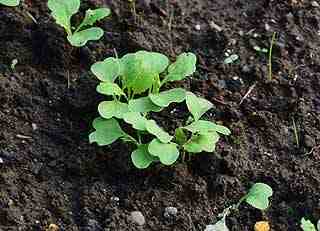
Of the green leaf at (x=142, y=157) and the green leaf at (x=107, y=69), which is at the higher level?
the green leaf at (x=107, y=69)

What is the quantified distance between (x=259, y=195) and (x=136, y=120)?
381mm

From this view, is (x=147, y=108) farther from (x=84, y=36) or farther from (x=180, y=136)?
(x=84, y=36)

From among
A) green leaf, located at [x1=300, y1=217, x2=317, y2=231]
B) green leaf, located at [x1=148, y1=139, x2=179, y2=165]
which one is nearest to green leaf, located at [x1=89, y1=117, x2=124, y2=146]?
green leaf, located at [x1=148, y1=139, x2=179, y2=165]

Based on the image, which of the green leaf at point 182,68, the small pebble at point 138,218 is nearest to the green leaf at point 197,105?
the green leaf at point 182,68

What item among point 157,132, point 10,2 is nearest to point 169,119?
point 157,132

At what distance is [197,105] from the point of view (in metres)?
2.00

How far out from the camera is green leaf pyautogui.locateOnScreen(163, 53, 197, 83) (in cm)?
210

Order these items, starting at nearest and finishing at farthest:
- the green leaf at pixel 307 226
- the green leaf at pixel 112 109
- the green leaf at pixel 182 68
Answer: the green leaf at pixel 307 226
the green leaf at pixel 112 109
the green leaf at pixel 182 68

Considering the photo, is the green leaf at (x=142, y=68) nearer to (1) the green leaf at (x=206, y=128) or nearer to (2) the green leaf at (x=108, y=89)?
(2) the green leaf at (x=108, y=89)

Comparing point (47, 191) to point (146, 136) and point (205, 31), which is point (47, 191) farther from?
point (205, 31)

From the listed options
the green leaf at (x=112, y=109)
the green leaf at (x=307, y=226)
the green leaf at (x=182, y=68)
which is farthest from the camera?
the green leaf at (x=182, y=68)

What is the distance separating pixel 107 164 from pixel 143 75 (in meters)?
0.27

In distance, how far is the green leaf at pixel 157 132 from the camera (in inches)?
74.4

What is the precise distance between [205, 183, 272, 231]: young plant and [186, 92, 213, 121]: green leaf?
0.82 ft
